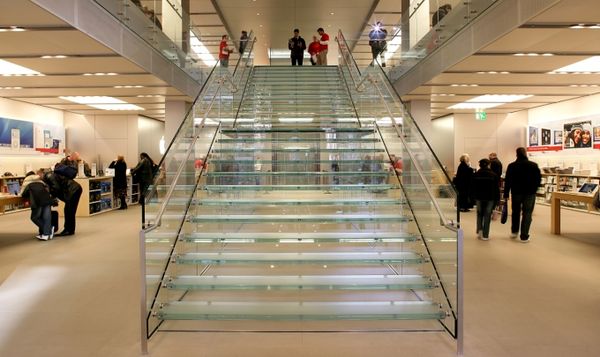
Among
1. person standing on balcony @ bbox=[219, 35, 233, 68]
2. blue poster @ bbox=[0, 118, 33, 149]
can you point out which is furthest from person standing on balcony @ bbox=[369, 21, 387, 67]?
blue poster @ bbox=[0, 118, 33, 149]

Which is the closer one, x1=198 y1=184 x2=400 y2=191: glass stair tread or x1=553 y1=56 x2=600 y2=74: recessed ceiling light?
x1=198 y1=184 x2=400 y2=191: glass stair tread

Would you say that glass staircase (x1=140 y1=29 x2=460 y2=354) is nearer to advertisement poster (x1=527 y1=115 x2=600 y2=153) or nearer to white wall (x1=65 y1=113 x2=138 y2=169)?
advertisement poster (x1=527 y1=115 x2=600 y2=153)

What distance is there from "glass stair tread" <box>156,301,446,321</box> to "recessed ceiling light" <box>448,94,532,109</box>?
38.2 ft

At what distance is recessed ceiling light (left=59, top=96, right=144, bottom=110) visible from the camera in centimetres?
1477

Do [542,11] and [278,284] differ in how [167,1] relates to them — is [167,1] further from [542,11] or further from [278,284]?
[278,284]

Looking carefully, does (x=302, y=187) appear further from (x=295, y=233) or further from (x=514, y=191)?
(x=514, y=191)

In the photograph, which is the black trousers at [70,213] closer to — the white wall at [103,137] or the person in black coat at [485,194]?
the person in black coat at [485,194]

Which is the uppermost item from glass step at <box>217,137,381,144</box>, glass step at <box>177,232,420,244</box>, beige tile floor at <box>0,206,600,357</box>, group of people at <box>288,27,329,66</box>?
group of people at <box>288,27,329,66</box>

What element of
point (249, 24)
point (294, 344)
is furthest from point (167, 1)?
point (294, 344)

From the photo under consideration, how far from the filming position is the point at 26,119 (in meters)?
15.5

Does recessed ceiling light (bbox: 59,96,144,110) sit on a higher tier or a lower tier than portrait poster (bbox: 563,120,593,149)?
higher

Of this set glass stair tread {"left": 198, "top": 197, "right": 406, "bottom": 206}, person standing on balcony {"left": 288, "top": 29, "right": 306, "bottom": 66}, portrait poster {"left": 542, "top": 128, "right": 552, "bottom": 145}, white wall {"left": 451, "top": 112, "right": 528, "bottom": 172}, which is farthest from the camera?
white wall {"left": 451, "top": 112, "right": 528, "bottom": 172}

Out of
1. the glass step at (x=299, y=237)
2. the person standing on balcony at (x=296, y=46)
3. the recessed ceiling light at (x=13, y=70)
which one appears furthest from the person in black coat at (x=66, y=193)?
the person standing on balcony at (x=296, y=46)

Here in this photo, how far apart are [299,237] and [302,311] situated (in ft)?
4.11
